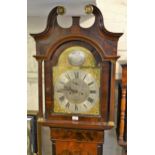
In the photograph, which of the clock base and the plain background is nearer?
the plain background

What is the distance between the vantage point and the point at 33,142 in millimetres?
1504

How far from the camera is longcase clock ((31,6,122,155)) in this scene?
4.06ft

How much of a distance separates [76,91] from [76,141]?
248 mm

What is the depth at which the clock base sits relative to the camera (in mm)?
1290

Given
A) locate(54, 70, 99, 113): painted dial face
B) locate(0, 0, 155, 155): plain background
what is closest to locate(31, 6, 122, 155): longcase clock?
locate(54, 70, 99, 113): painted dial face

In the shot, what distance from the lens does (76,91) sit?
1.28 metres

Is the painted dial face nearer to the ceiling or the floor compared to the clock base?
nearer to the ceiling

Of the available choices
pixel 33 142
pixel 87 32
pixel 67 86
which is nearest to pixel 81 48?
pixel 87 32

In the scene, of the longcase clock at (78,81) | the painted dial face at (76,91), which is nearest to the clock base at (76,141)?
the longcase clock at (78,81)

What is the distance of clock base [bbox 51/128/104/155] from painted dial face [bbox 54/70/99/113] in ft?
0.38

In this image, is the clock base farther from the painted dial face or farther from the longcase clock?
the painted dial face
